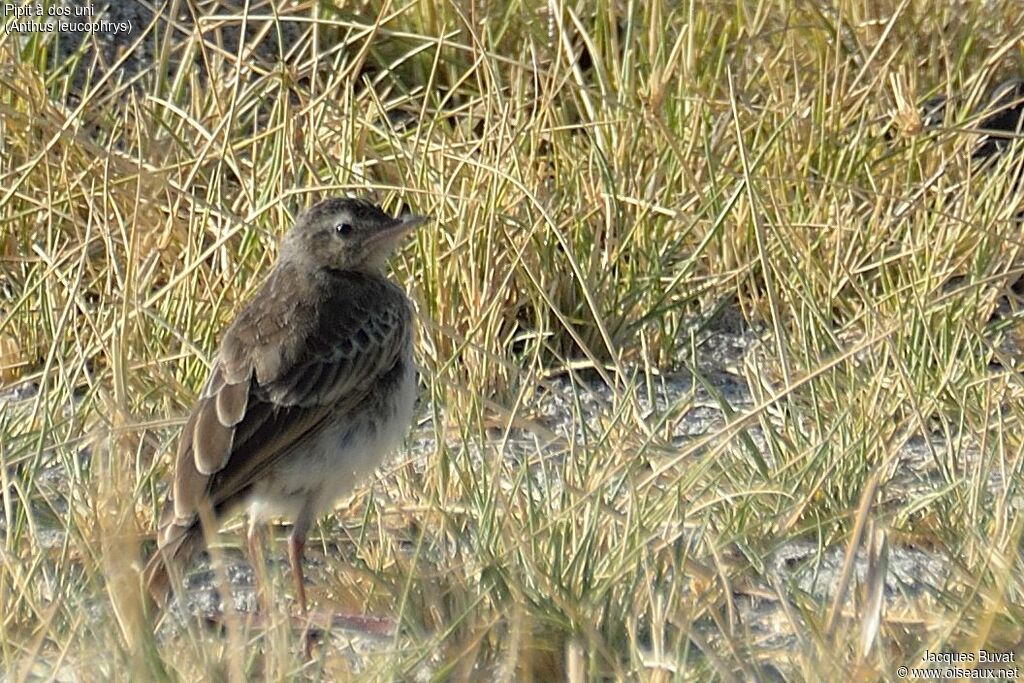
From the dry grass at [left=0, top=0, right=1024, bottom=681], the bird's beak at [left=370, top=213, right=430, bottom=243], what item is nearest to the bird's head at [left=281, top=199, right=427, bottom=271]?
the bird's beak at [left=370, top=213, right=430, bottom=243]

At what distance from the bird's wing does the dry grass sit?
0.23 metres

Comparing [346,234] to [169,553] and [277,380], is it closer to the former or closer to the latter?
[277,380]

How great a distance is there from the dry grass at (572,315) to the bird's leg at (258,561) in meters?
0.12

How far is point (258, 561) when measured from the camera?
454 centimetres

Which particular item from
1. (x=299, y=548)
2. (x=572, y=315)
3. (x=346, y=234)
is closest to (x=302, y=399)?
(x=299, y=548)

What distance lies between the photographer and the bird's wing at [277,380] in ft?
15.4

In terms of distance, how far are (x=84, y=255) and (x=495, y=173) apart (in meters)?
1.38

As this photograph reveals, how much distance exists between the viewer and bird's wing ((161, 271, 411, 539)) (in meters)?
4.70

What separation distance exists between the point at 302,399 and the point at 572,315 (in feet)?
5.59

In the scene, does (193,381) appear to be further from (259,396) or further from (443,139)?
(443,139)

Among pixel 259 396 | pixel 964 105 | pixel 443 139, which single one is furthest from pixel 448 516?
pixel 964 105

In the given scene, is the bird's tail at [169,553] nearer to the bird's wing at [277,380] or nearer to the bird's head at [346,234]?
the bird's wing at [277,380]

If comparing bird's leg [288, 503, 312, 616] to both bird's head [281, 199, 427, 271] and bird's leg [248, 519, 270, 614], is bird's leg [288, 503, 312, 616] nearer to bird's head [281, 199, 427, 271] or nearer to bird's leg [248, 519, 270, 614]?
bird's leg [248, 519, 270, 614]

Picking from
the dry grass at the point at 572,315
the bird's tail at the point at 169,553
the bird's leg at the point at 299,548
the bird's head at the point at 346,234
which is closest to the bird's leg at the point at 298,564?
the bird's leg at the point at 299,548
